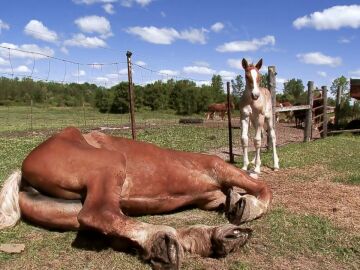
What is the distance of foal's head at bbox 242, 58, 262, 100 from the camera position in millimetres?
7348


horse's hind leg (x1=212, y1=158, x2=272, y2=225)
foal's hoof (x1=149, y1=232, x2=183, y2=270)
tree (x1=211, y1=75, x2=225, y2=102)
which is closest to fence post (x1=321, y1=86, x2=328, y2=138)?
horse's hind leg (x1=212, y1=158, x2=272, y2=225)

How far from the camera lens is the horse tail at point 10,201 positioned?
3.55 m

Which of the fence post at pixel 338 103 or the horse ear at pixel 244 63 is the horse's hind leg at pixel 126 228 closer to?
the horse ear at pixel 244 63

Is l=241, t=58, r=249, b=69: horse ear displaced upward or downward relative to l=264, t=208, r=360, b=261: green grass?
upward

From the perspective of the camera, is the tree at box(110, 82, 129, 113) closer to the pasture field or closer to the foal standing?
the foal standing

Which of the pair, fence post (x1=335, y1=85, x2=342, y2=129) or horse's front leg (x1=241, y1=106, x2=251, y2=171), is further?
fence post (x1=335, y1=85, x2=342, y2=129)

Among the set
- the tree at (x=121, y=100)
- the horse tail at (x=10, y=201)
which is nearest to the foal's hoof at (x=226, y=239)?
the horse tail at (x=10, y=201)

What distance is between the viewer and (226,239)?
3.02 m

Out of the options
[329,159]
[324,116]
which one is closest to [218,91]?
[324,116]

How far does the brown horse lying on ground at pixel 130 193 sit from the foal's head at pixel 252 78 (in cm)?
330

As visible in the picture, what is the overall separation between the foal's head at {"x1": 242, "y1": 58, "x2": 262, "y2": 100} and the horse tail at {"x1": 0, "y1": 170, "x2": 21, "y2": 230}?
461cm

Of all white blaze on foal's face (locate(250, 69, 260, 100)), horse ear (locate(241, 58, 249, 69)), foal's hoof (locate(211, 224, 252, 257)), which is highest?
horse ear (locate(241, 58, 249, 69))

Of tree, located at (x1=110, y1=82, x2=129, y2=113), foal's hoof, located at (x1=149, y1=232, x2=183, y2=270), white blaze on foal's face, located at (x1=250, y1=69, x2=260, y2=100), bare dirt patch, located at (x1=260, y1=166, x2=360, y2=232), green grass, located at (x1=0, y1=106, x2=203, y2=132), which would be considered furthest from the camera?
tree, located at (x1=110, y1=82, x2=129, y2=113)

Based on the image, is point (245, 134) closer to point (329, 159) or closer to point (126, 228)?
point (329, 159)
